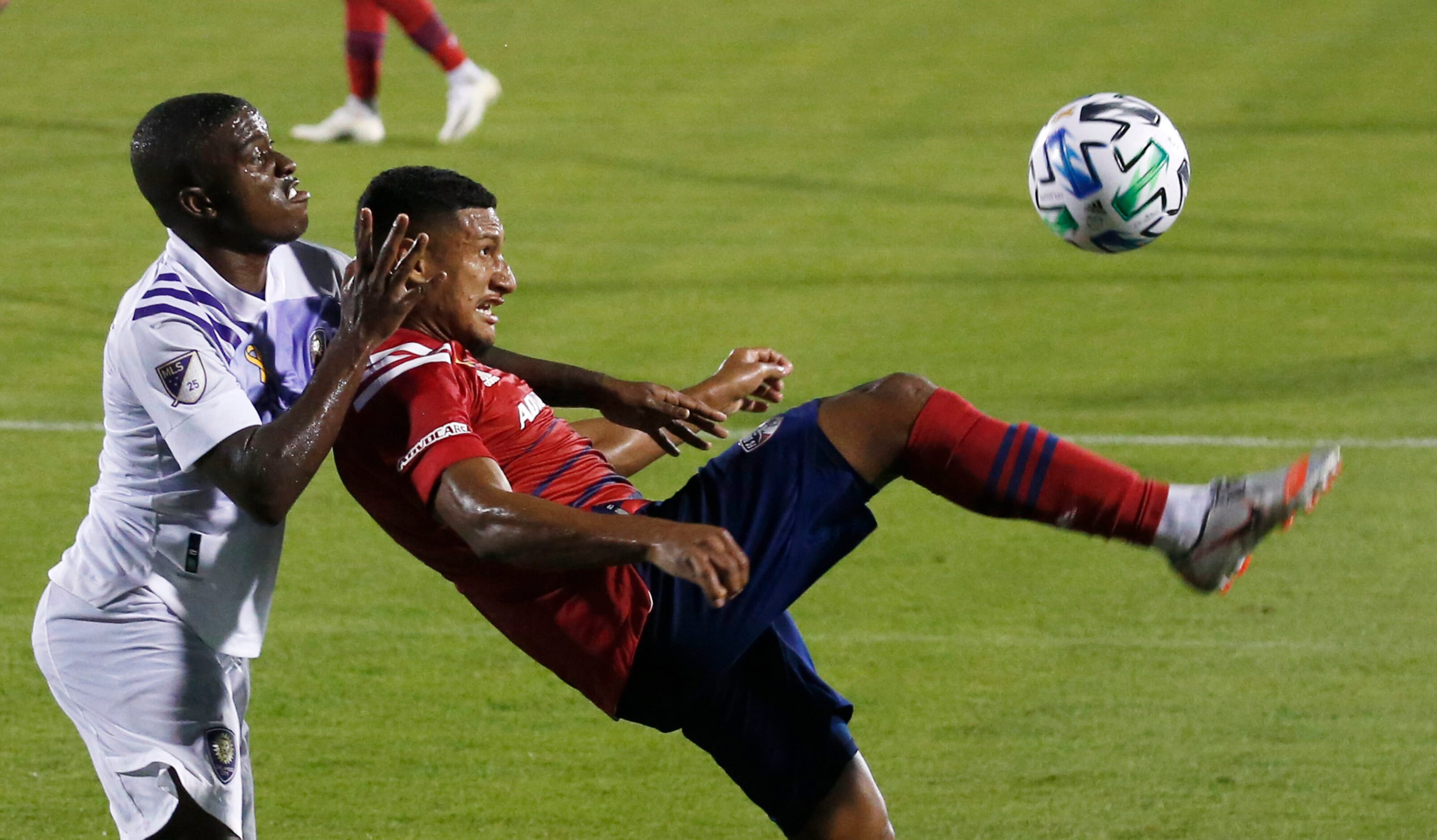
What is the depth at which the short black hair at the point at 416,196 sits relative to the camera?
13.4ft

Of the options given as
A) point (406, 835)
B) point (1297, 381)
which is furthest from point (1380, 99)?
point (406, 835)

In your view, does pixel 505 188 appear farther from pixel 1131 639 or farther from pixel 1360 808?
pixel 1360 808

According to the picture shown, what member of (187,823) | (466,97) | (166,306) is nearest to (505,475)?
(166,306)

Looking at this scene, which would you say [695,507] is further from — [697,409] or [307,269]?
[307,269]

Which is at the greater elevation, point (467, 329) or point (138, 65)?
point (467, 329)

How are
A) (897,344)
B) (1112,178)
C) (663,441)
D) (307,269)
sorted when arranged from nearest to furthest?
1. (307,269)
2. (663,441)
3. (1112,178)
4. (897,344)

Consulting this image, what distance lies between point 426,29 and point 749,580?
10910 mm

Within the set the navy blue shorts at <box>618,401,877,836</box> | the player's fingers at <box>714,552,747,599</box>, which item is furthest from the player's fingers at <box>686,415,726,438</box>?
the player's fingers at <box>714,552,747,599</box>

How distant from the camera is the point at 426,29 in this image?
1413 cm

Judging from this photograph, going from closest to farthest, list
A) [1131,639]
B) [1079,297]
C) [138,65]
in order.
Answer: [1131,639]
[1079,297]
[138,65]

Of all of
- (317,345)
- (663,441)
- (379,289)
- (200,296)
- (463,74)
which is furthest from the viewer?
(463,74)

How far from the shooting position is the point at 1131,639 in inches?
256

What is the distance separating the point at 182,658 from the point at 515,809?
1.57m

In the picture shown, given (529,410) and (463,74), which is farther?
(463,74)
